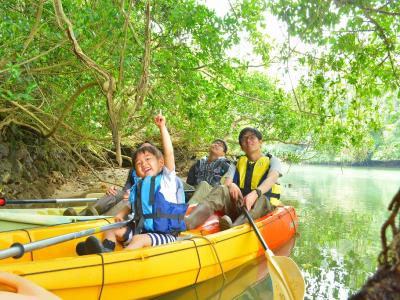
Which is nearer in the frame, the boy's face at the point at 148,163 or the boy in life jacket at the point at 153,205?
the boy in life jacket at the point at 153,205

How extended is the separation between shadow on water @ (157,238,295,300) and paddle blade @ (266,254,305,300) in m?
0.38

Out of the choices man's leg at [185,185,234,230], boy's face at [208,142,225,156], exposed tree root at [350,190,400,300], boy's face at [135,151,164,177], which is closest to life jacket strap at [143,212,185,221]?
boy's face at [135,151,164,177]

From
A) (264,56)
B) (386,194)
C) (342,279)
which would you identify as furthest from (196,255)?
(386,194)

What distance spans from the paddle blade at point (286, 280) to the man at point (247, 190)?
1.04 m

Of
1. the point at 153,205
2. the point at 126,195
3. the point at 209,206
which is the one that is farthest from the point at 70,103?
the point at 153,205

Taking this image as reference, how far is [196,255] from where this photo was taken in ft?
11.9

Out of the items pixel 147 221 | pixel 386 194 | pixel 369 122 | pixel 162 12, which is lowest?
pixel 386 194

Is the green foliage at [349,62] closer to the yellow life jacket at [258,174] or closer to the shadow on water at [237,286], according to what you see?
the yellow life jacket at [258,174]

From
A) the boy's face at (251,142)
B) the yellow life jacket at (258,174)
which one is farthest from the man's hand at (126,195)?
the boy's face at (251,142)

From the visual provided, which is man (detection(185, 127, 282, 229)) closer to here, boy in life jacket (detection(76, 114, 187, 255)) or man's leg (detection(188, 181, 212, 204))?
man's leg (detection(188, 181, 212, 204))

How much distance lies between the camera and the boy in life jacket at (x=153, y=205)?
3.24 m

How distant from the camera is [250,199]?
475 cm

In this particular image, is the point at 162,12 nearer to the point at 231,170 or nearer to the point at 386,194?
the point at 231,170

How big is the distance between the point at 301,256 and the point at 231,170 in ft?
4.31
